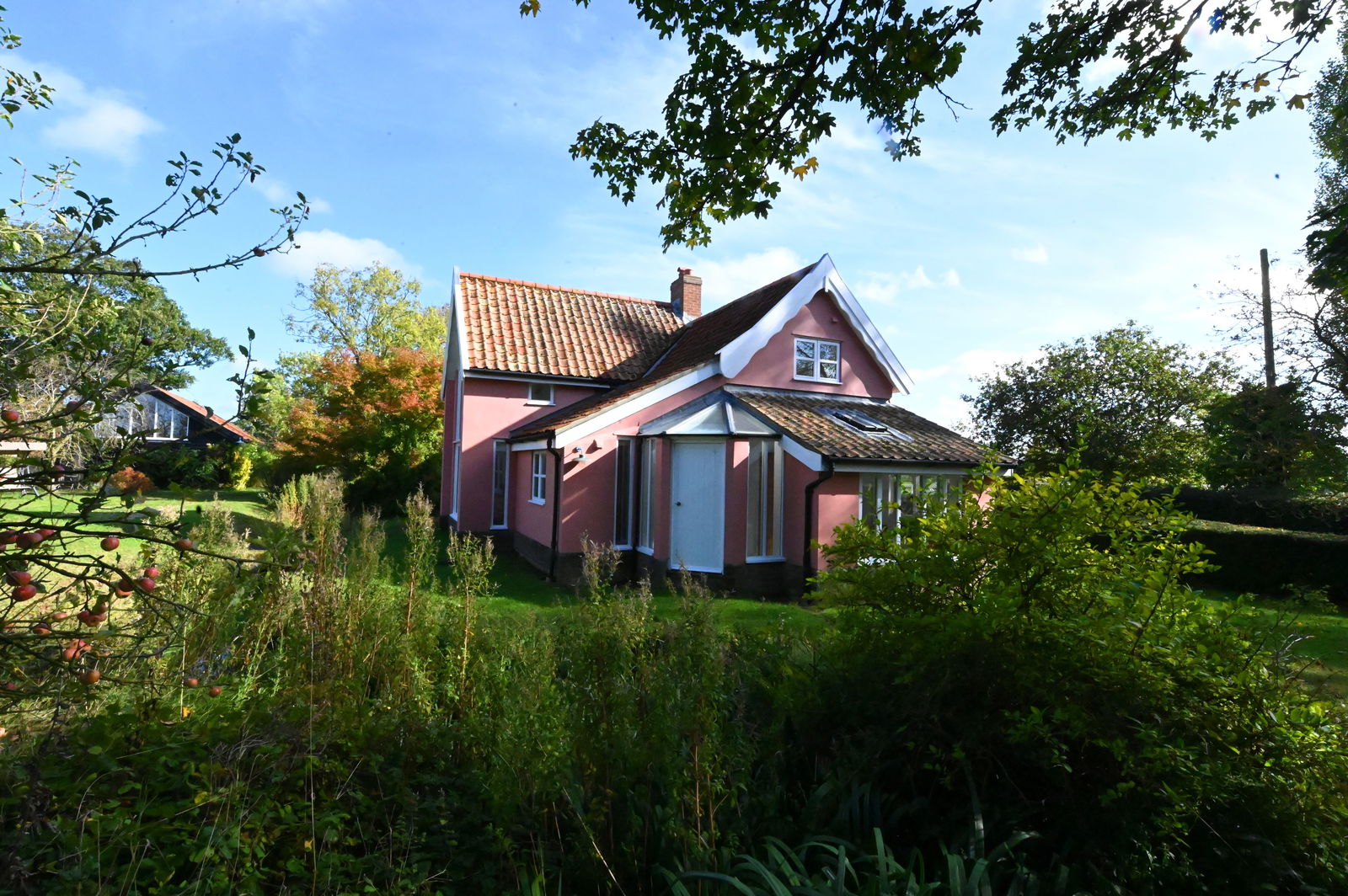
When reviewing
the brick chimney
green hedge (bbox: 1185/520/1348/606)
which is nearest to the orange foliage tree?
the brick chimney

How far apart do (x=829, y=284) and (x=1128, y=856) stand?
1452 cm

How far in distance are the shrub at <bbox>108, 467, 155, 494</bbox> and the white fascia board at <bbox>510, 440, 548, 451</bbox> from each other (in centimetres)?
1195

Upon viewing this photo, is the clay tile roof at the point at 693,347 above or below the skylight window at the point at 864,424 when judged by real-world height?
above

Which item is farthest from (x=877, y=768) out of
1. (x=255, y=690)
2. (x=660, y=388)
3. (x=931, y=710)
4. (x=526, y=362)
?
(x=526, y=362)

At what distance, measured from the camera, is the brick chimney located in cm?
2244

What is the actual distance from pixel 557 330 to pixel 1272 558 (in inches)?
724

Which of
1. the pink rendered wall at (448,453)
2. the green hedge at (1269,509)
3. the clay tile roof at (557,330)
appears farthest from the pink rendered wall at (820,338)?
the pink rendered wall at (448,453)

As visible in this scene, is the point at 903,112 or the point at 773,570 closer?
the point at 903,112

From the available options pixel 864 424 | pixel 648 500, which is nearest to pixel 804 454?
pixel 864 424

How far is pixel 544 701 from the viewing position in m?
3.31

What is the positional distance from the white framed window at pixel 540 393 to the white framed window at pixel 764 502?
7222 mm

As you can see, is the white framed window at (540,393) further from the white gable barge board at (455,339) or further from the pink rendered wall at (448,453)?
the pink rendered wall at (448,453)

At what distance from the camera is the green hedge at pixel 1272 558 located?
48.3ft

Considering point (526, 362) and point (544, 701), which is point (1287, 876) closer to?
point (544, 701)
